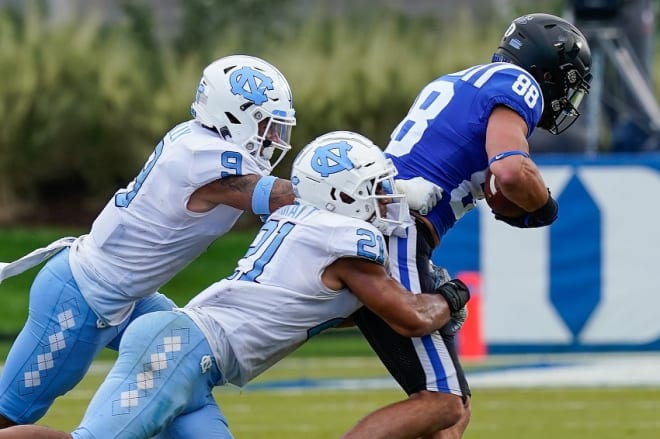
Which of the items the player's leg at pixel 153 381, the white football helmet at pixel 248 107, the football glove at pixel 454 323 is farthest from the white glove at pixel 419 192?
the player's leg at pixel 153 381

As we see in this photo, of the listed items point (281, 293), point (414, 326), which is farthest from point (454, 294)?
point (281, 293)

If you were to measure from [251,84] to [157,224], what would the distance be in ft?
1.99

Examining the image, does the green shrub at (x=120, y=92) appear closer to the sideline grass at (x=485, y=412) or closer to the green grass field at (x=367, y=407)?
the green grass field at (x=367, y=407)

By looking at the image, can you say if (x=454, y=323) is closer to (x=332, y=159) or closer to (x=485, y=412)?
(x=332, y=159)

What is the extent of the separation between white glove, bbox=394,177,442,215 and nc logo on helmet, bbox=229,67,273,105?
0.65 m

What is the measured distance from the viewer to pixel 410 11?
21125 mm

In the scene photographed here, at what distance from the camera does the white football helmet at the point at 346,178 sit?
4.70 m

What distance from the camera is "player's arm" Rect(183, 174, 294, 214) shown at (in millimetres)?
5062

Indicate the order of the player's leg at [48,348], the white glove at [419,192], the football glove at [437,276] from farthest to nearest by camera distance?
the player's leg at [48,348], the football glove at [437,276], the white glove at [419,192]

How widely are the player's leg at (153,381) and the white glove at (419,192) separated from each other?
0.85 metres

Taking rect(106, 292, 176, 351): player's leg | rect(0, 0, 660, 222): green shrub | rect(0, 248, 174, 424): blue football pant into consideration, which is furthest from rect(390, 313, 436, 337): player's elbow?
rect(0, 0, 660, 222): green shrub

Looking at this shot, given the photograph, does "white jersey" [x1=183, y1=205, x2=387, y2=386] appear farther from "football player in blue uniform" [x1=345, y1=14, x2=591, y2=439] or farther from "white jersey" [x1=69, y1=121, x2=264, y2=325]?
"white jersey" [x1=69, y1=121, x2=264, y2=325]

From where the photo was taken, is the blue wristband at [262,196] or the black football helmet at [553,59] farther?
the black football helmet at [553,59]

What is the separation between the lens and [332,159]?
4.72 metres
